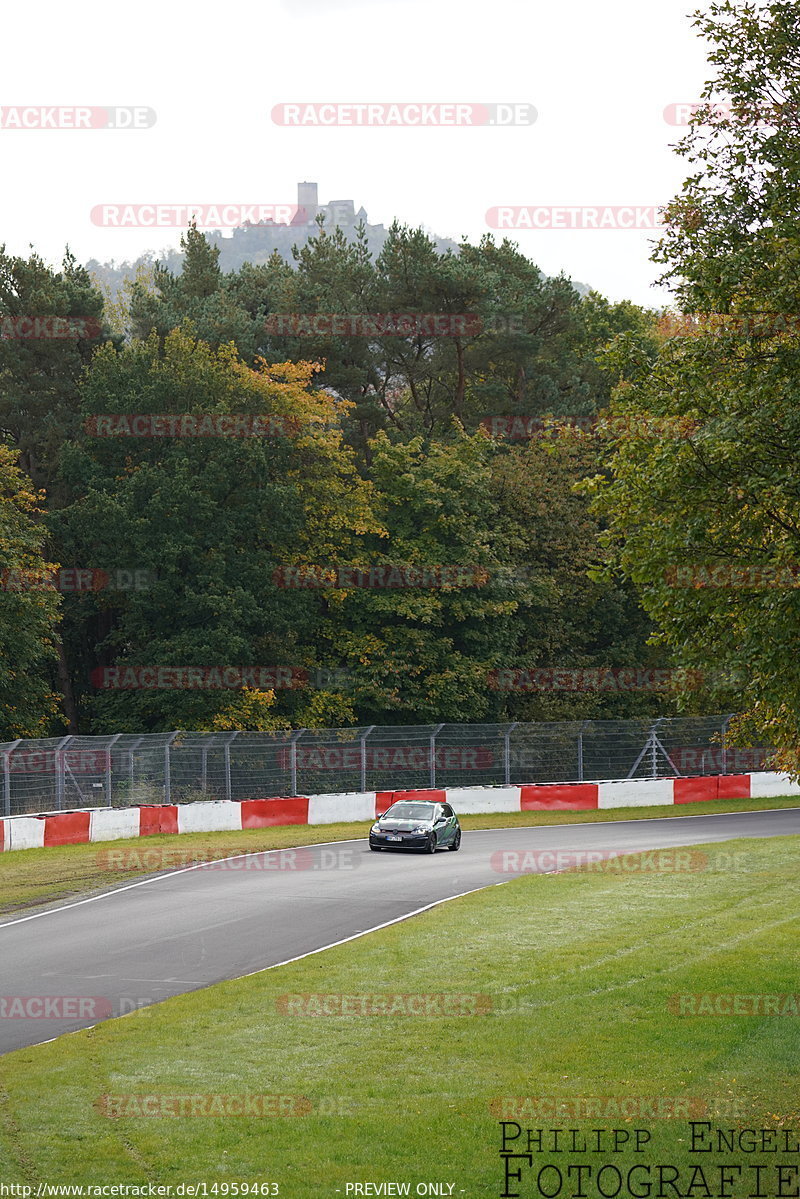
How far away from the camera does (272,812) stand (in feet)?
118

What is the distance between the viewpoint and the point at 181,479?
44.0m

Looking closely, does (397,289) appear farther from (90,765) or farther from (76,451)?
(90,765)

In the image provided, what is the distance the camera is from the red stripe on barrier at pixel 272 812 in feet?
116

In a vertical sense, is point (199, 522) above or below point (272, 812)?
above

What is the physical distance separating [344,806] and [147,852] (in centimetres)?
975

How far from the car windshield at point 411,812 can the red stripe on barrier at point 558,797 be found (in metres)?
9.84

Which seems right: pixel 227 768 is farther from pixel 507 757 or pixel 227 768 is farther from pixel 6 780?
pixel 507 757

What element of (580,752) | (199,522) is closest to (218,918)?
(580,752)

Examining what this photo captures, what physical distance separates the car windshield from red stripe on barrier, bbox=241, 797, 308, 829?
5.26m

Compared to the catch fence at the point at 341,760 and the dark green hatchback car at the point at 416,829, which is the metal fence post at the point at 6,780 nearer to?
the catch fence at the point at 341,760

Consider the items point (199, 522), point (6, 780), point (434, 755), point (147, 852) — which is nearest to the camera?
point (147, 852)

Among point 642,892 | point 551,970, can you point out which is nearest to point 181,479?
point 642,892

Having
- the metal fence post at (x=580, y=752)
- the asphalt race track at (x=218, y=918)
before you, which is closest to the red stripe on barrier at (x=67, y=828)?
the asphalt race track at (x=218, y=918)

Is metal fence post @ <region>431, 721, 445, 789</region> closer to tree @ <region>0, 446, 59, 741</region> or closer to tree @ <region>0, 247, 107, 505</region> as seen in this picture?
→ tree @ <region>0, 446, 59, 741</region>
